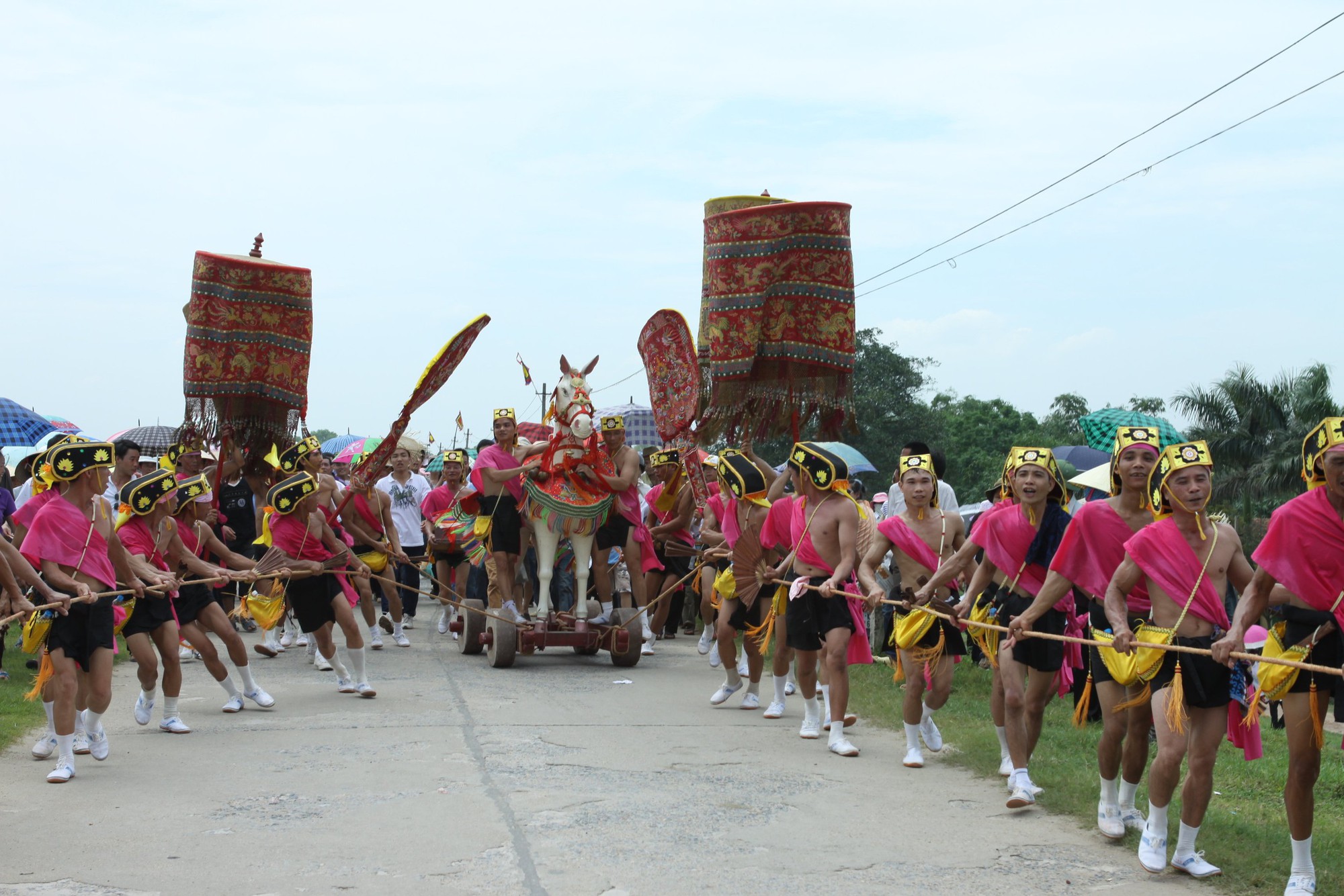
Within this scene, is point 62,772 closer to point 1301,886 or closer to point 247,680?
point 247,680

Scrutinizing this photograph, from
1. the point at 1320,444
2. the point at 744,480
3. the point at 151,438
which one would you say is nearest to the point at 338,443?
the point at 151,438

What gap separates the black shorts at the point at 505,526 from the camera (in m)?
13.0

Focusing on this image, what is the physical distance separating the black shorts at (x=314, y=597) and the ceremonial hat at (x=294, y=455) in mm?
1206

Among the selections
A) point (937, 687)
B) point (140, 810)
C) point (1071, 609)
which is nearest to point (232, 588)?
point (140, 810)

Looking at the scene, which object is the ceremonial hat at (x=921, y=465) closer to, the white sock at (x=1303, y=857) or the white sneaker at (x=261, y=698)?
the white sock at (x=1303, y=857)

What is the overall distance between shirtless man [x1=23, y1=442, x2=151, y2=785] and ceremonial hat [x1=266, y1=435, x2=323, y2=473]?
3.13 m

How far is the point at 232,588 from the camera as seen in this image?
14180 millimetres

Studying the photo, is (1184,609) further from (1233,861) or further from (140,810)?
(140,810)

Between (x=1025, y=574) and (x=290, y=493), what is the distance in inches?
237

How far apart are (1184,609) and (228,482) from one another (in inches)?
427

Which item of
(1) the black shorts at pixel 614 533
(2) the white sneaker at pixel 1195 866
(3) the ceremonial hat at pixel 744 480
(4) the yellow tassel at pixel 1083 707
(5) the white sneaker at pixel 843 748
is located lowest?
(2) the white sneaker at pixel 1195 866

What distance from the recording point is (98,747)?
27.4 feet

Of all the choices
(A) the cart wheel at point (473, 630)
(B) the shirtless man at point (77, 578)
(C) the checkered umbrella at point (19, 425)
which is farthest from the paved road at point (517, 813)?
(C) the checkered umbrella at point (19, 425)

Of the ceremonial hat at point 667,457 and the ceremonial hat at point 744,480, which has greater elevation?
the ceremonial hat at point 667,457
